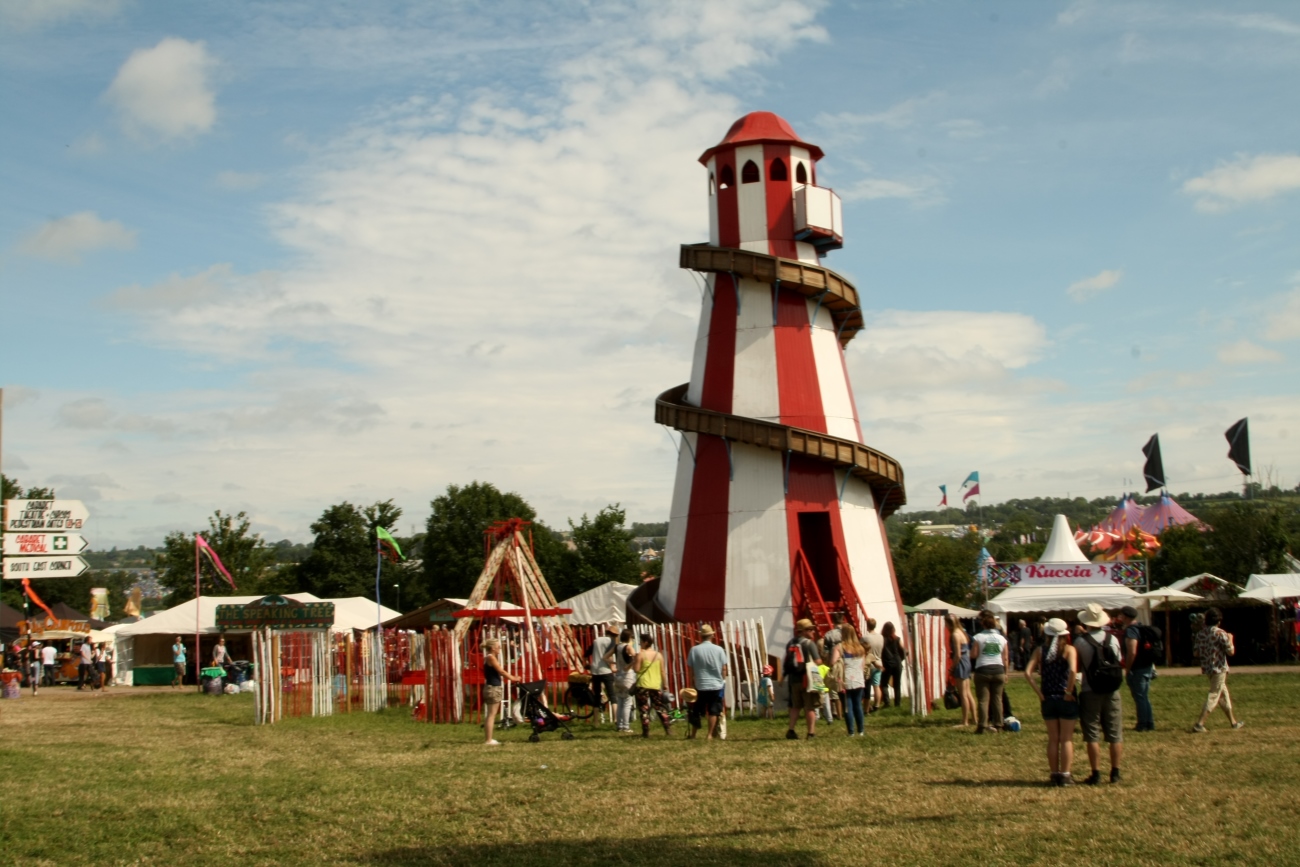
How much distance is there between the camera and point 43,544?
583 inches

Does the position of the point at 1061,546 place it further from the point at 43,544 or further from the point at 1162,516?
the point at 1162,516

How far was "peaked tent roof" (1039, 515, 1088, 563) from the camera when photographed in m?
35.6

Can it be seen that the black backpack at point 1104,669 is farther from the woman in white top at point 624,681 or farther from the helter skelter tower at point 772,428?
the helter skelter tower at point 772,428

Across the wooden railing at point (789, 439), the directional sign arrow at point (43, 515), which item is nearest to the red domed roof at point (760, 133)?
the wooden railing at point (789, 439)

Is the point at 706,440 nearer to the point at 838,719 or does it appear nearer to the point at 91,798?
the point at 838,719

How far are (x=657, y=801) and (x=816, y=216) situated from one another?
16535mm

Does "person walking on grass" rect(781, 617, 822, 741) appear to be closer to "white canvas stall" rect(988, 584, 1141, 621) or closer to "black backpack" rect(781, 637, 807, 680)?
"black backpack" rect(781, 637, 807, 680)

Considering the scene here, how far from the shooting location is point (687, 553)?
80.4ft

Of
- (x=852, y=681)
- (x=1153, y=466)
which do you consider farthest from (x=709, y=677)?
(x=1153, y=466)

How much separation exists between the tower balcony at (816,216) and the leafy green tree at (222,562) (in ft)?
131

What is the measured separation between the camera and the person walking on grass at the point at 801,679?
1562 cm

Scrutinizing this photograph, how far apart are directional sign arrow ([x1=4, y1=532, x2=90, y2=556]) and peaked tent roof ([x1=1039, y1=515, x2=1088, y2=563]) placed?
2778 cm

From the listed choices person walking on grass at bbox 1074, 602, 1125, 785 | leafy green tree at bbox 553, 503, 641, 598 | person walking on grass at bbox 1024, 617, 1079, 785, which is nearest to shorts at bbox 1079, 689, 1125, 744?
person walking on grass at bbox 1074, 602, 1125, 785

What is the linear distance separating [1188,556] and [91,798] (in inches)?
2147
